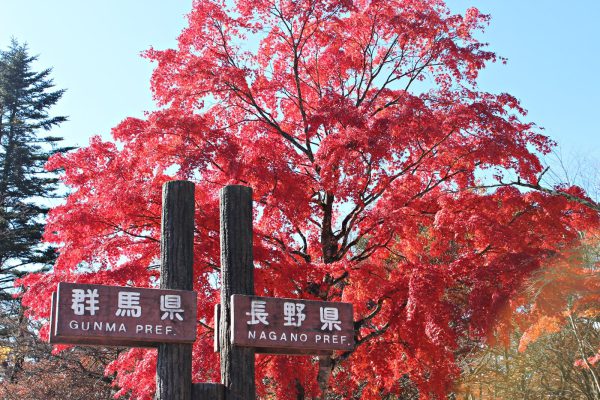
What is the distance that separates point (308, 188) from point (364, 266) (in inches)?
64.7

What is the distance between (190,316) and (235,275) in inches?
22.9

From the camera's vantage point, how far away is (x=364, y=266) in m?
11.7

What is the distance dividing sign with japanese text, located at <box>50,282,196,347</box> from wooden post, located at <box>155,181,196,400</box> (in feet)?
0.41

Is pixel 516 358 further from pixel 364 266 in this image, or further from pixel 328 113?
pixel 328 113

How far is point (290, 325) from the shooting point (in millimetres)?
6473

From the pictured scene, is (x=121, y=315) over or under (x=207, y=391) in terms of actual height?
over

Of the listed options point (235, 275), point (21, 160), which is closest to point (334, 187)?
point (235, 275)

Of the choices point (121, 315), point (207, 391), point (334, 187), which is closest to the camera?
point (121, 315)

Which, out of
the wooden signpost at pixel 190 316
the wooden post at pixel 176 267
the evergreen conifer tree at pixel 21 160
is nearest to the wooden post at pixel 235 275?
the wooden signpost at pixel 190 316

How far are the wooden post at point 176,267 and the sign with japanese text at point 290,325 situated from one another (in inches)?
19.2

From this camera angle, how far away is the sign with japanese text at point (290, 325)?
6328mm

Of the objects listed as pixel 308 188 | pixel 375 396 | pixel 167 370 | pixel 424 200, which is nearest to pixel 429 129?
pixel 424 200

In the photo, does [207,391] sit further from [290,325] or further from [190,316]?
[290,325]

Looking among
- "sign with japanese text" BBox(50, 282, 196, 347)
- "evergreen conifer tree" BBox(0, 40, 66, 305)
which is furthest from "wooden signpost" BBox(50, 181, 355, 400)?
"evergreen conifer tree" BBox(0, 40, 66, 305)
